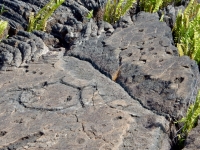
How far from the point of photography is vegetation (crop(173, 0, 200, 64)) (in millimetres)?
3461

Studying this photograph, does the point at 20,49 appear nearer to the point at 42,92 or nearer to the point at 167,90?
the point at 42,92

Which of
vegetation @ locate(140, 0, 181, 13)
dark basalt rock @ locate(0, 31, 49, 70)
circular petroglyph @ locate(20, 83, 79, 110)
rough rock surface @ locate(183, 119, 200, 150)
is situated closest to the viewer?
rough rock surface @ locate(183, 119, 200, 150)

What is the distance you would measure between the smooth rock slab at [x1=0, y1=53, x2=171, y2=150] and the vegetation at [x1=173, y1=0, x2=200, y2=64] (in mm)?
824

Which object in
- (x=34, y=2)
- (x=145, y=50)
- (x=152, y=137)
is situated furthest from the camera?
(x=34, y=2)

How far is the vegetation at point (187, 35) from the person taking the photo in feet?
11.4

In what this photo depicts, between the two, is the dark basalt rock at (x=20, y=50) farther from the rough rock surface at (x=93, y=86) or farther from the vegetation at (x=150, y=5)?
the vegetation at (x=150, y=5)

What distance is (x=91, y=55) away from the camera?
136 inches

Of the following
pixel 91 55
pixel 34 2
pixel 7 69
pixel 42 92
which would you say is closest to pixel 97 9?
pixel 34 2

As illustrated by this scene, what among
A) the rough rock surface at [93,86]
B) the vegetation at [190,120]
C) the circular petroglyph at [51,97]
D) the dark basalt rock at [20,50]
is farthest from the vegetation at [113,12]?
the vegetation at [190,120]

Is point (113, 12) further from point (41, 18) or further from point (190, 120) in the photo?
point (190, 120)

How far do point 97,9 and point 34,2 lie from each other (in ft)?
2.26

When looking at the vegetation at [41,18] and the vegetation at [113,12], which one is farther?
the vegetation at [113,12]

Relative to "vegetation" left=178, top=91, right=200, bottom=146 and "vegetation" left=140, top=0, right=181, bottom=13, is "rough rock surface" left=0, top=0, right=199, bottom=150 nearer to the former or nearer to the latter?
"vegetation" left=178, top=91, right=200, bottom=146

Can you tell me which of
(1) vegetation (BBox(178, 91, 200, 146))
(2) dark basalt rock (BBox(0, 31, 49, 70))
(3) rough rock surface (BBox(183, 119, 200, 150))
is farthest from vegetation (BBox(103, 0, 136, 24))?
(3) rough rock surface (BBox(183, 119, 200, 150))
